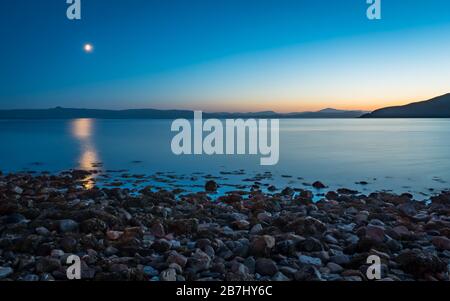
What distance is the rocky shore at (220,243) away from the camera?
517 centimetres

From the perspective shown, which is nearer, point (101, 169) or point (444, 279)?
point (444, 279)

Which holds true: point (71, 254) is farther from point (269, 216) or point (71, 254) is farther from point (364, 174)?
point (364, 174)

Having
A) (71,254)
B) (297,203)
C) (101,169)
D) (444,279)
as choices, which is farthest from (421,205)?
(101,169)

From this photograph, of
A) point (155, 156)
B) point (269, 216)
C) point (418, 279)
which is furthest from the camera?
point (155, 156)

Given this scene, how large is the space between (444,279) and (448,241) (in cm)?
165

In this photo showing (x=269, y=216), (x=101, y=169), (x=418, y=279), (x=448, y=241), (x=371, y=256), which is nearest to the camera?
(x=418, y=279)

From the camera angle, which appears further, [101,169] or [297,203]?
[101,169]

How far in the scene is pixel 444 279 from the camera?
508 cm

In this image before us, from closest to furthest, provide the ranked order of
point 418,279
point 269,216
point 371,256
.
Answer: point 418,279
point 371,256
point 269,216

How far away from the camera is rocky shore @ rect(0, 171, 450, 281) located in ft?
17.0

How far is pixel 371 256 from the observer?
5531mm

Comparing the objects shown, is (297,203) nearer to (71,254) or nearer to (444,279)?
(444,279)

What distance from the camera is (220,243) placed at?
6.25m
